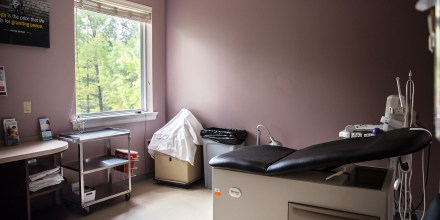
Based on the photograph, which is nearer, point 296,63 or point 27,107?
Result: point 27,107

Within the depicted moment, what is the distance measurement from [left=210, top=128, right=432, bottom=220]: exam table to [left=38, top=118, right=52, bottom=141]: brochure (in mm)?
2033

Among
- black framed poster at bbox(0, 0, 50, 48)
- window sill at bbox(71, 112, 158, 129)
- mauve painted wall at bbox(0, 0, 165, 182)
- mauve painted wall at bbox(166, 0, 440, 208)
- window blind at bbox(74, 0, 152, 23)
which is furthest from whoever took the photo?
window blind at bbox(74, 0, 152, 23)

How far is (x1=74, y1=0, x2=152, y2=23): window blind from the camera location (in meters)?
3.45

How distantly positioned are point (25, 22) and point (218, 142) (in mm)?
2271

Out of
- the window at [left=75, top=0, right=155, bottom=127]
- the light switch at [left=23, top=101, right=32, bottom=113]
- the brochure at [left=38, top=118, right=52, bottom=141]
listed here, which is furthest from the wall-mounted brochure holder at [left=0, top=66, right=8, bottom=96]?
the window at [left=75, top=0, right=155, bottom=127]

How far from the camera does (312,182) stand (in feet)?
4.91

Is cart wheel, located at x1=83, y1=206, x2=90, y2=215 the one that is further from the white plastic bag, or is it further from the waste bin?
the waste bin

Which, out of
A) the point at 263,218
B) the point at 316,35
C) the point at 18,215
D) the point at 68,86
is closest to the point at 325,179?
the point at 263,218

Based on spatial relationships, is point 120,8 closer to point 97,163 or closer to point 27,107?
point 27,107

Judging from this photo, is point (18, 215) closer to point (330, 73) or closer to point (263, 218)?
point (263, 218)

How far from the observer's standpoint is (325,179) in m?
1.54

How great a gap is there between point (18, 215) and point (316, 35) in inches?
126

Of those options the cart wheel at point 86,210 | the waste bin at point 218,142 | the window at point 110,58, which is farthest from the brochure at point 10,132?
the waste bin at point 218,142

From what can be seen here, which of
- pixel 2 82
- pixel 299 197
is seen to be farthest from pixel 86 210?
pixel 299 197
